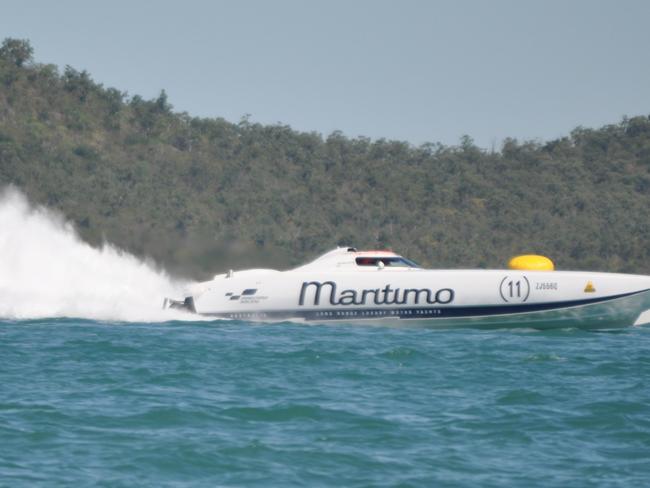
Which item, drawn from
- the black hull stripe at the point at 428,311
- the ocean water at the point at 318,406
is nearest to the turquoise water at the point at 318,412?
the ocean water at the point at 318,406

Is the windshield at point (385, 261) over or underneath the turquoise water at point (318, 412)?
over

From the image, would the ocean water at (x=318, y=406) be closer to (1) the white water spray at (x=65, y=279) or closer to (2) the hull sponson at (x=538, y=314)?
(2) the hull sponson at (x=538, y=314)

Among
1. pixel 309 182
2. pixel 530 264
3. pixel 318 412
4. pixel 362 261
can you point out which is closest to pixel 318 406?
pixel 318 412

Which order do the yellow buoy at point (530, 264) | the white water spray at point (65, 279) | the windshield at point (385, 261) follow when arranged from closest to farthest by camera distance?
the yellow buoy at point (530, 264)
the windshield at point (385, 261)
the white water spray at point (65, 279)

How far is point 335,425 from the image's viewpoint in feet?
39.0

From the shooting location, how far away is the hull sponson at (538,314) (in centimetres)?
2081

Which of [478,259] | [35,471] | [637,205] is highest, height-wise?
[637,205]

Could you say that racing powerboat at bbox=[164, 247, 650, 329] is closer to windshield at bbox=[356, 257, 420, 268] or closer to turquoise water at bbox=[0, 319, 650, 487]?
windshield at bbox=[356, 257, 420, 268]

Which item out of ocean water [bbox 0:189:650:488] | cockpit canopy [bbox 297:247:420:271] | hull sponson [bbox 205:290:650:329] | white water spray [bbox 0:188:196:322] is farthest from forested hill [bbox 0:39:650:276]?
ocean water [bbox 0:189:650:488]

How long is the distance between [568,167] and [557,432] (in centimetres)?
4867

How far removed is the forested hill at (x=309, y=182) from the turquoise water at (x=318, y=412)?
2340cm

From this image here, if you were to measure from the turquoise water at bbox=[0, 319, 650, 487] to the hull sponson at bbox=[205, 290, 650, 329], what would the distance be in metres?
1.92

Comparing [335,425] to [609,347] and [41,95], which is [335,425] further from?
[41,95]

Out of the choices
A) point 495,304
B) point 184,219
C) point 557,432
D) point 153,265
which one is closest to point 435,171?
point 184,219
